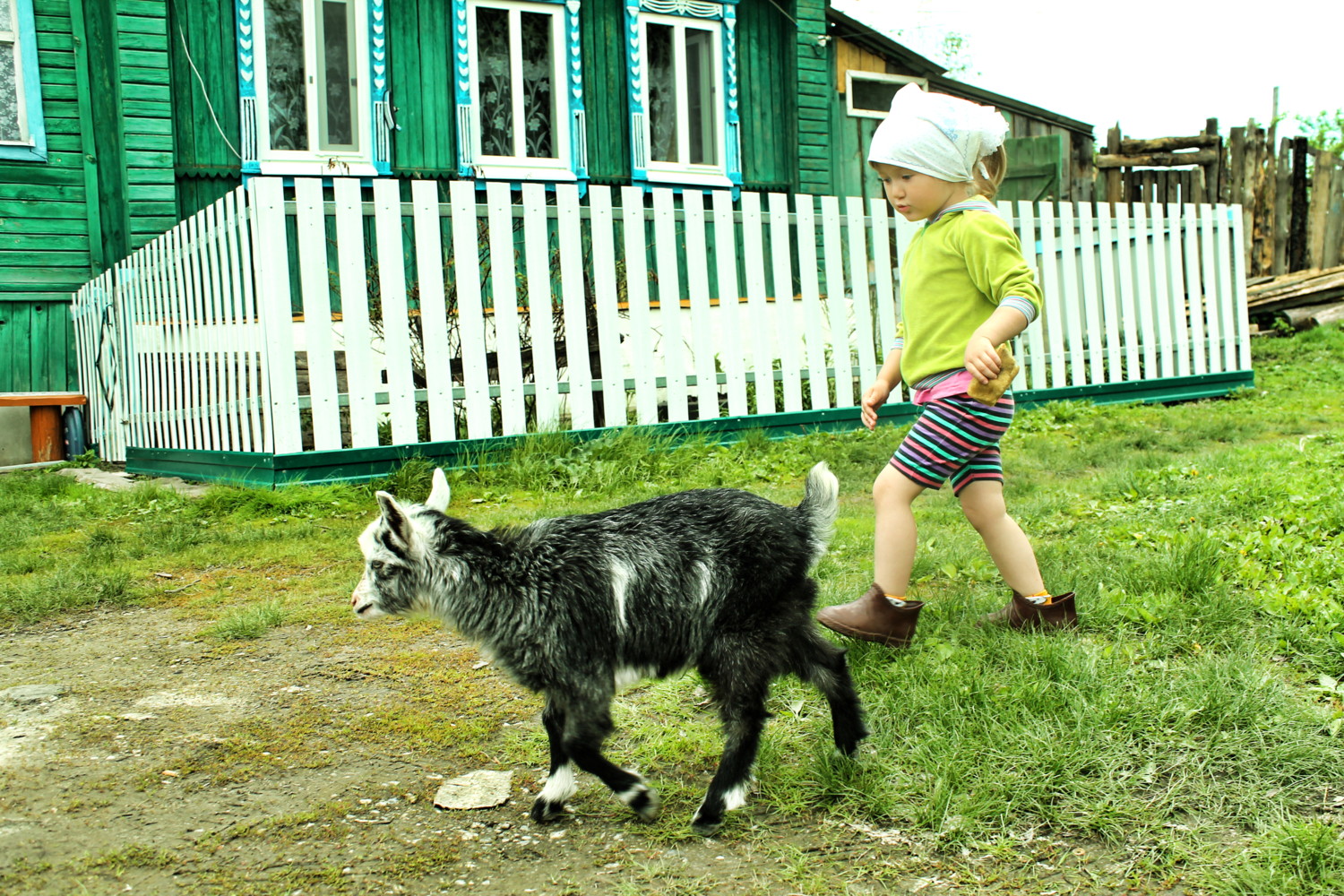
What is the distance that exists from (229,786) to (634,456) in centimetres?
408

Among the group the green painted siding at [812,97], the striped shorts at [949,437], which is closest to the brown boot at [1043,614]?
the striped shorts at [949,437]

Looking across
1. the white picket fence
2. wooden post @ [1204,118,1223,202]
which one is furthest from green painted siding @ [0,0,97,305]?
wooden post @ [1204,118,1223,202]

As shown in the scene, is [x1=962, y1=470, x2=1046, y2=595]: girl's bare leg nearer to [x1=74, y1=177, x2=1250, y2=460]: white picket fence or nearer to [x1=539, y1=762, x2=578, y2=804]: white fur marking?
[x1=539, y1=762, x2=578, y2=804]: white fur marking

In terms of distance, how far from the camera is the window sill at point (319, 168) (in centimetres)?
993

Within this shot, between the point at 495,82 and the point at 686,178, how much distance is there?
2.33m

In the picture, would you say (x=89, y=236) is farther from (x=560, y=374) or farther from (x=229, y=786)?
(x=229, y=786)

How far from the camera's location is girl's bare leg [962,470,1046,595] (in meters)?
3.35

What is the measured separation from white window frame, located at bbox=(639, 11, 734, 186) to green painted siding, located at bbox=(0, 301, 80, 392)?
598 centimetres

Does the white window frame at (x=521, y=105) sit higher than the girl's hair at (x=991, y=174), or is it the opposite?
the white window frame at (x=521, y=105)

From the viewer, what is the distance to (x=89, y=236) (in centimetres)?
954

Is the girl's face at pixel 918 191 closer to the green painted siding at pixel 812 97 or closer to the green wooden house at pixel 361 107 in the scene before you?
the green wooden house at pixel 361 107

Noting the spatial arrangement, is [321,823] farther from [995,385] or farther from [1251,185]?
[1251,185]

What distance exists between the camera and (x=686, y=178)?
470 inches

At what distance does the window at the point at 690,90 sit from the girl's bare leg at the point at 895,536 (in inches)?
352
